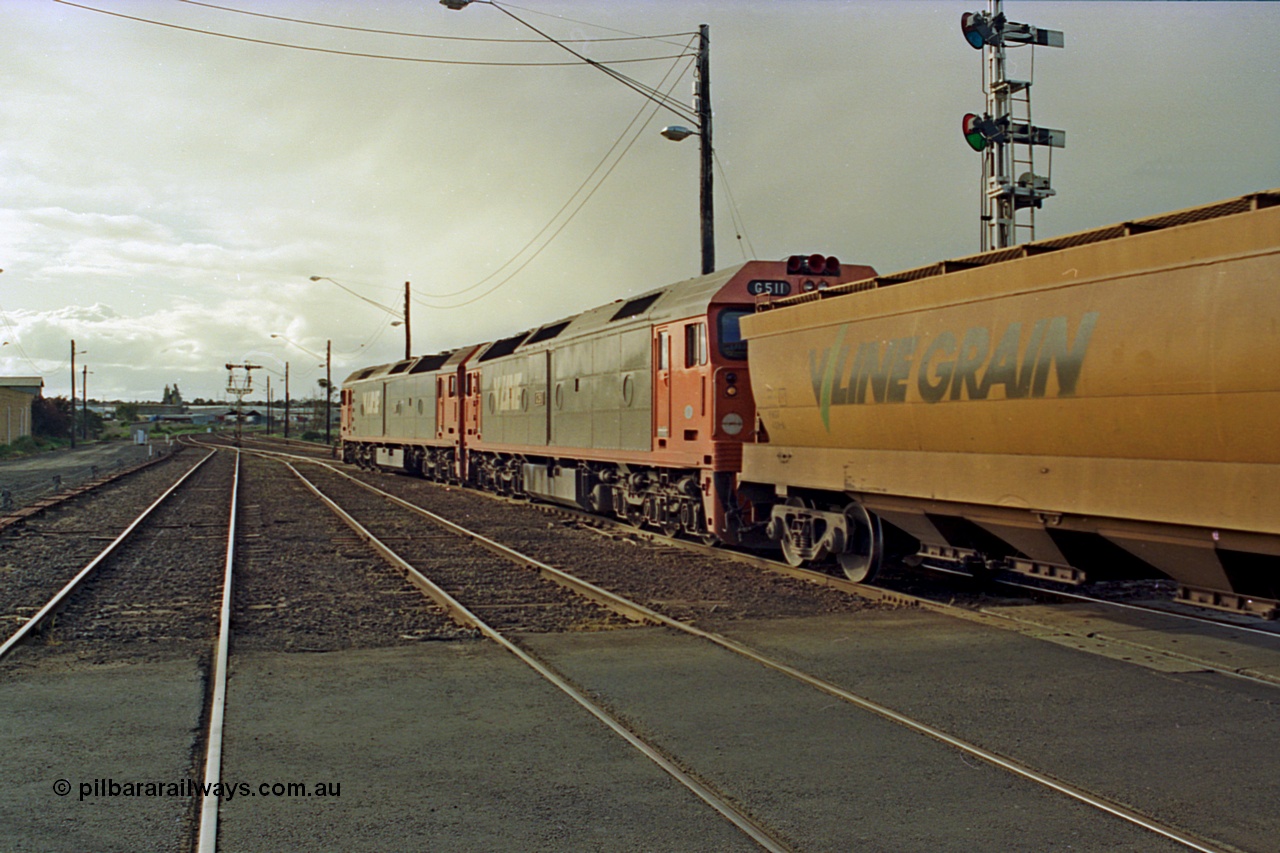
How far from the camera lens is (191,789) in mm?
5094

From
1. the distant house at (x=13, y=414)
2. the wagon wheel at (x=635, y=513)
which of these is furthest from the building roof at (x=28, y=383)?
the wagon wheel at (x=635, y=513)

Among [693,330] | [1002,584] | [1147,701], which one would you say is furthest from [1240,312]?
[693,330]

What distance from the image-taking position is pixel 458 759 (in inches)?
219

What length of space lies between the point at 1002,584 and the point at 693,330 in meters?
5.15

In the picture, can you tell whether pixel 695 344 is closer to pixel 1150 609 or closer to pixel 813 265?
pixel 813 265

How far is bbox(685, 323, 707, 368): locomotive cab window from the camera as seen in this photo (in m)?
13.7

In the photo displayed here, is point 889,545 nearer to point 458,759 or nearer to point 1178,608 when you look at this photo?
point 1178,608

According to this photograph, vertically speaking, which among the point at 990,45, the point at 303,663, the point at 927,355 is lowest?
the point at 303,663

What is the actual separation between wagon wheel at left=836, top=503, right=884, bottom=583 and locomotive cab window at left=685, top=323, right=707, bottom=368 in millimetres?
3359

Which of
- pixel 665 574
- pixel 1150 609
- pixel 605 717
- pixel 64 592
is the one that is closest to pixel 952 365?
pixel 1150 609

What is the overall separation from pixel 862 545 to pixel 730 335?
357 centimetres

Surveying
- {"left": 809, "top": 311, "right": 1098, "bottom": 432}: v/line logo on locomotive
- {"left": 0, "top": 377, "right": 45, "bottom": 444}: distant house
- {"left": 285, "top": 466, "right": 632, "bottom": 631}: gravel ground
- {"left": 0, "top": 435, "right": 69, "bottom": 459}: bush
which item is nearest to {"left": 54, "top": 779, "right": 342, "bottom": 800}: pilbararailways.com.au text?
{"left": 285, "top": 466, "right": 632, "bottom": 631}: gravel ground

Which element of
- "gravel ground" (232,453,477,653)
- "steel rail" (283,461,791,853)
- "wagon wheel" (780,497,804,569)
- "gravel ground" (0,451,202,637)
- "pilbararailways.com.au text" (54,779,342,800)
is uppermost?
"wagon wheel" (780,497,804,569)

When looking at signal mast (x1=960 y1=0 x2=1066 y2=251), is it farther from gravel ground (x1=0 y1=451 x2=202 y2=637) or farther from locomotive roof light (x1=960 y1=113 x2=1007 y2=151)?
gravel ground (x1=0 y1=451 x2=202 y2=637)
